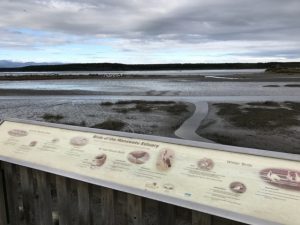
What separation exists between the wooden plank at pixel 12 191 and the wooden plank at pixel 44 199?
0.37m

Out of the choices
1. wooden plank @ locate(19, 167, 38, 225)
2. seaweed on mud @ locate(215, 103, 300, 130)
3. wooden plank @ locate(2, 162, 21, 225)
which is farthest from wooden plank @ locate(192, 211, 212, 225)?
seaweed on mud @ locate(215, 103, 300, 130)

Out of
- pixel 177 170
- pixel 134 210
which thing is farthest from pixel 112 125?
pixel 177 170

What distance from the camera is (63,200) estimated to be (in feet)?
11.2

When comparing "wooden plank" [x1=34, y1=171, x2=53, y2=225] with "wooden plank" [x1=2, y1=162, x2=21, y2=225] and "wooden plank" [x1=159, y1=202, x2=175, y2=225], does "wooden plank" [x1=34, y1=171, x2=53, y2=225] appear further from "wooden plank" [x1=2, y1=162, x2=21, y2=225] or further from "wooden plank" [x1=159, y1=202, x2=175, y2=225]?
"wooden plank" [x1=159, y1=202, x2=175, y2=225]

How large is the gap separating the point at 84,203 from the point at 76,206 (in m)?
0.36

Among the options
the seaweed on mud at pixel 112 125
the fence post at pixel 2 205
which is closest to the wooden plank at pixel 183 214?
the fence post at pixel 2 205

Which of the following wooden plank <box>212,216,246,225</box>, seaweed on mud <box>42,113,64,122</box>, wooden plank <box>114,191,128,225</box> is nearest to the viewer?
wooden plank <box>212,216,246,225</box>

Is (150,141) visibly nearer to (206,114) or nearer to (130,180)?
(130,180)

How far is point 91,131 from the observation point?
3391 mm

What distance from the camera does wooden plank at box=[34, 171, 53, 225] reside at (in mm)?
3510

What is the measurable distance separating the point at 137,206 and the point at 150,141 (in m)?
0.51

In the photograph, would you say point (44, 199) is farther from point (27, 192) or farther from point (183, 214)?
point (183, 214)

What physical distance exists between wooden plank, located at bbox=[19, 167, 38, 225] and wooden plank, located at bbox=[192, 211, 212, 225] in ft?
5.76

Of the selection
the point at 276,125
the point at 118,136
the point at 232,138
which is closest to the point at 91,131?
the point at 118,136
